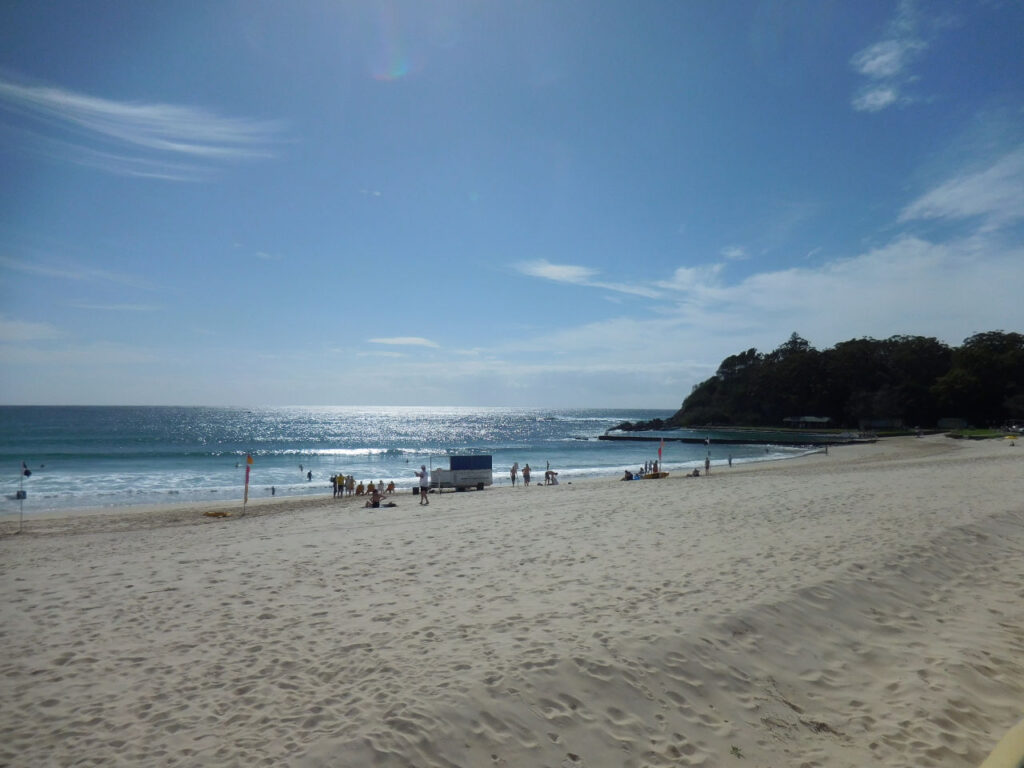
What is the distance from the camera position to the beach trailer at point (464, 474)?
2919cm

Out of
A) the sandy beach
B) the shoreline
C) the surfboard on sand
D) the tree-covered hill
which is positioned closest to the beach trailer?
the shoreline

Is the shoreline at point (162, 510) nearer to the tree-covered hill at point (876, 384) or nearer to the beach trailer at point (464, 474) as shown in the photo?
the beach trailer at point (464, 474)

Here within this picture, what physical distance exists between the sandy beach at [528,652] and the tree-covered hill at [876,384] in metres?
90.2

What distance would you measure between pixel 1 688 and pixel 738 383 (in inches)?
4954

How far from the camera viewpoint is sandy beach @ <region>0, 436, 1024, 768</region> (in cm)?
439

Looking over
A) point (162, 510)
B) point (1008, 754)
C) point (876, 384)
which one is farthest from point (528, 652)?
point (876, 384)

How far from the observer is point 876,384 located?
3784 inches

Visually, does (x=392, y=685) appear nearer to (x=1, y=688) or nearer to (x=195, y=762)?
(x=195, y=762)

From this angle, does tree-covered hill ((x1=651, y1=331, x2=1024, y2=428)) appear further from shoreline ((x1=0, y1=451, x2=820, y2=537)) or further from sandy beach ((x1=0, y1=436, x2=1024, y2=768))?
sandy beach ((x1=0, y1=436, x2=1024, y2=768))

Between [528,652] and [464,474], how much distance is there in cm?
2421

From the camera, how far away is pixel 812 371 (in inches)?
4080

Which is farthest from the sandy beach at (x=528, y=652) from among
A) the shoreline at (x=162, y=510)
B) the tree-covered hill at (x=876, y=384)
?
the tree-covered hill at (x=876, y=384)

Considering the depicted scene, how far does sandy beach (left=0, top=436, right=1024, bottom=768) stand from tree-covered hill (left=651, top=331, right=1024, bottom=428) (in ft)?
296

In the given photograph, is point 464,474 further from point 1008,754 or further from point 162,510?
point 1008,754
